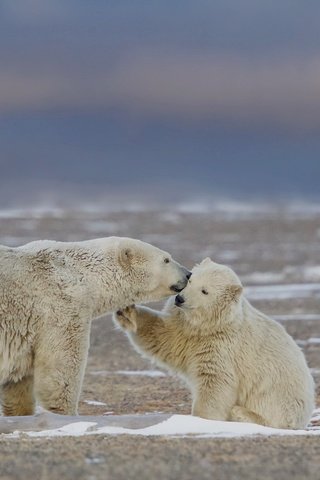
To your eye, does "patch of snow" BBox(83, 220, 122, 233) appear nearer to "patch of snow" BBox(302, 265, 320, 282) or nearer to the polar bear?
"patch of snow" BBox(302, 265, 320, 282)

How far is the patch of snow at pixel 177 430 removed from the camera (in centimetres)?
759

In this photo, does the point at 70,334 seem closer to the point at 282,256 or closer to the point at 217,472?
the point at 217,472

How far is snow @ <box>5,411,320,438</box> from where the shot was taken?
299 inches

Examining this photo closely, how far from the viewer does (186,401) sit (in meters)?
11.8

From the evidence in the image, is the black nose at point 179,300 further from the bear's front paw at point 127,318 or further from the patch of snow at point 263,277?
the patch of snow at point 263,277

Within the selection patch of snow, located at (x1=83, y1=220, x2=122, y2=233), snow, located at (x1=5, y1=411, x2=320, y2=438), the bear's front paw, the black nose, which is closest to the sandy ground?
snow, located at (x1=5, y1=411, x2=320, y2=438)

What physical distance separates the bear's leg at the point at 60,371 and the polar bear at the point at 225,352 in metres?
0.78

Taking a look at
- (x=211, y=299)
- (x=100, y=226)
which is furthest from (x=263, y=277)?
(x=100, y=226)

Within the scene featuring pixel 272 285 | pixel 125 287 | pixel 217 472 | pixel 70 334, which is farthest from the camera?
pixel 272 285

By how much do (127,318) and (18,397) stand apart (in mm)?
1174

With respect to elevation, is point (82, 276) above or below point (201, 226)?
below

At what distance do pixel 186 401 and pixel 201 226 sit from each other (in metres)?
44.7

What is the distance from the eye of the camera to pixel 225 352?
356 inches

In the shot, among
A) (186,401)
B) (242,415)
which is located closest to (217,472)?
(242,415)
